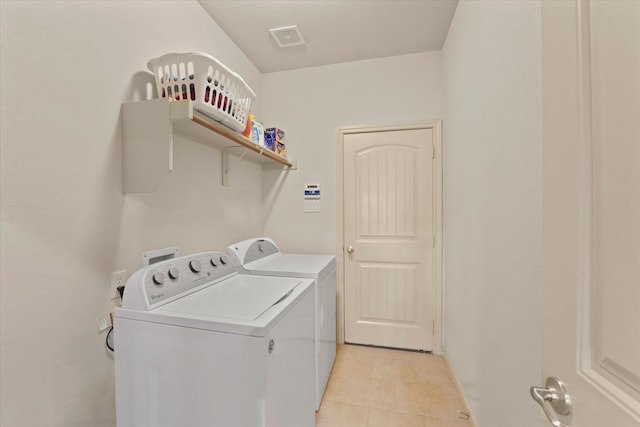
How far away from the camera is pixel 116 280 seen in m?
1.18

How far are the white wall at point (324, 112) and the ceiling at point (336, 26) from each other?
0.13m

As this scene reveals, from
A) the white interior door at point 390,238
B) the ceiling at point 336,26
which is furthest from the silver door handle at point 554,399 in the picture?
the ceiling at point 336,26

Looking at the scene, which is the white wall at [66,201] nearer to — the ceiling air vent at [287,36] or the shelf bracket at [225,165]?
the shelf bracket at [225,165]

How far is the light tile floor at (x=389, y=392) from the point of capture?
5.33 ft

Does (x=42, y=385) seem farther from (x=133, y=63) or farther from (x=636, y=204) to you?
(x=636, y=204)

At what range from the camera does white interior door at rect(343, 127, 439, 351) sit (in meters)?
2.35

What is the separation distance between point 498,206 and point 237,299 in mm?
1202

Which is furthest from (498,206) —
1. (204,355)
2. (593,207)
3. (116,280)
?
(116,280)

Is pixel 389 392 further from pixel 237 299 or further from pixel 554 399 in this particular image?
pixel 554 399

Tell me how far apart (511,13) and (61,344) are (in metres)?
2.08

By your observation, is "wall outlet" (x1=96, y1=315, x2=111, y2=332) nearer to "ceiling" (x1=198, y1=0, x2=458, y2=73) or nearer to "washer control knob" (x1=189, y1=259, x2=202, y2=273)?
"washer control knob" (x1=189, y1=259, x2=202, y2=273)

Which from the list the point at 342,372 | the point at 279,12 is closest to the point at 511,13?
the point at 279,12

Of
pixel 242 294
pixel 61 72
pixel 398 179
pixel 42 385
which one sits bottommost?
pixel 42 385

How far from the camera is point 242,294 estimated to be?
1.23 meters
